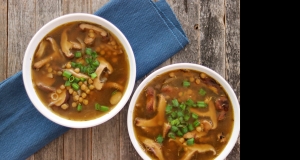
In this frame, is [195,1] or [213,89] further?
[195,1]

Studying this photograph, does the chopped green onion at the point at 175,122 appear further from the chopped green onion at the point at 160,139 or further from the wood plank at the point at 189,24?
the wood plank at the point at 189,24

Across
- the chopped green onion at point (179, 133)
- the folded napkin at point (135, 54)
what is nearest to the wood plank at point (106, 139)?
the folded napkin at point (135, 54)

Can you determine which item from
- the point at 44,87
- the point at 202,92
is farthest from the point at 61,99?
the point at 202,92

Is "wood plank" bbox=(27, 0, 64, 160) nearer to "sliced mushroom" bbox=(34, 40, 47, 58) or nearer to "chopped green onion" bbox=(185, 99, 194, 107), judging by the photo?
"sliced mushroom" bbox=(34, 40, 47, 58)

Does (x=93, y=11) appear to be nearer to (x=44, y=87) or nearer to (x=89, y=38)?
(x=89, y=38)
